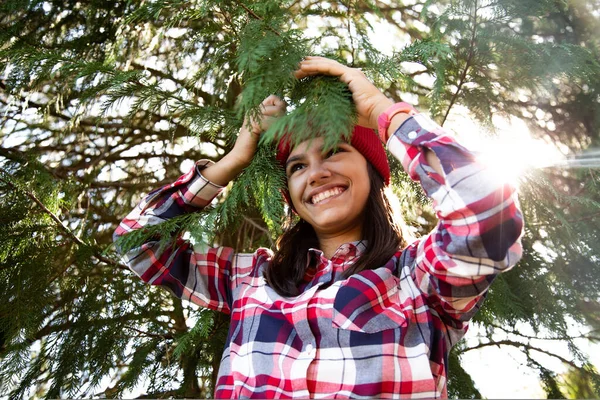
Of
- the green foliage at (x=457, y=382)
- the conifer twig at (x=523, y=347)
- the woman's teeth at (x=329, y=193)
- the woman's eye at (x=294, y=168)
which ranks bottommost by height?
the conifer twig at (x=523, y=347)

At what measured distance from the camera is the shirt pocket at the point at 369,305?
1.50 m

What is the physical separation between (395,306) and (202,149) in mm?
2060

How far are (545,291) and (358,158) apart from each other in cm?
119

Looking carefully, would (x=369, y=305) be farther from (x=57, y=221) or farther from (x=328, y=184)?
(x=57, y=221)

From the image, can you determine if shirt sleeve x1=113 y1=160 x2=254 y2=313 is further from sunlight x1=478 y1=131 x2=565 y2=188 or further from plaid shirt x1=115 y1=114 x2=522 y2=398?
sunlight x1=478 y1=131 x2=565 y2=188

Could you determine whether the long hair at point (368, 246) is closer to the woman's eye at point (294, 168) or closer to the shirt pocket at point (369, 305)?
the shirt pocket at point (369, 305)

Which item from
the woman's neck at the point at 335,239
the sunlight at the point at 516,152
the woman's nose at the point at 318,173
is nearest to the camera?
the woman's nose at the point at 318,173

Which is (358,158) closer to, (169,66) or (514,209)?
(514,209)

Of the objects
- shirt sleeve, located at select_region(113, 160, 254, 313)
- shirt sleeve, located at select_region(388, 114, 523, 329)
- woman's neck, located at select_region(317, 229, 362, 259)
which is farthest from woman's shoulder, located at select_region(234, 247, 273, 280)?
shirt sleeve, located at select_region(388, 114, 523, 329)

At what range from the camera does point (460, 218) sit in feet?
4.31

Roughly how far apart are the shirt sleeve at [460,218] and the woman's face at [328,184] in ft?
0.88

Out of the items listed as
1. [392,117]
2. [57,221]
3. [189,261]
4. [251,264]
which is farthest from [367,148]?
[57,221]

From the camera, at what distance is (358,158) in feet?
5.72

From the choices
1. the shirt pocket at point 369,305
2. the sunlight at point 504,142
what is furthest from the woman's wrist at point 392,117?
the sunlight at point 504,142
